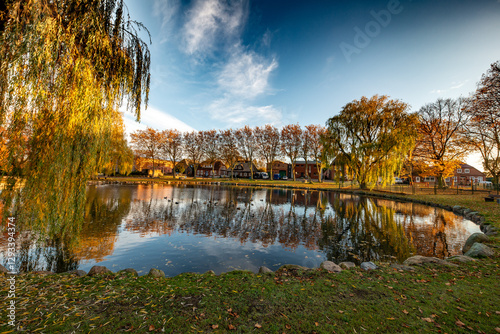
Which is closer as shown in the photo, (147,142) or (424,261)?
(424,261)

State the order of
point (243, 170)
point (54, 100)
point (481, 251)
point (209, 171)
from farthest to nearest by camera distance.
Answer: point (209, 171), point (243, 170), point (481, 251), point (54, 100)

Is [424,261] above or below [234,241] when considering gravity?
above

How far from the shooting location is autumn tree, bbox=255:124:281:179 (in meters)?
52.8

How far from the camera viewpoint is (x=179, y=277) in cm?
507

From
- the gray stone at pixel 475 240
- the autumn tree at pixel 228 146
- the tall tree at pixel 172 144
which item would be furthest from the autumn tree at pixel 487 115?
the tall tree at pixel 172 144

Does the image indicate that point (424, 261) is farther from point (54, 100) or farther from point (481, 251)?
point (54, 100)

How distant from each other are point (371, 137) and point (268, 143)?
2720 centimetres

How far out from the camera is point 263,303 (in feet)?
12.4

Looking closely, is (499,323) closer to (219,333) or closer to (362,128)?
(219,333)

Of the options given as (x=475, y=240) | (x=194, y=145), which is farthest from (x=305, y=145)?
(x=475, y=240)

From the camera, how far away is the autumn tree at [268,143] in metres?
52.8

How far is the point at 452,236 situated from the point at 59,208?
615 inches

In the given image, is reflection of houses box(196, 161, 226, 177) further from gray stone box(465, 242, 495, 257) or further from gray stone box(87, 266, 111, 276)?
gray stone box(465, 242, 495, 257)

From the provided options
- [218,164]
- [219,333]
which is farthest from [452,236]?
[218,164]
